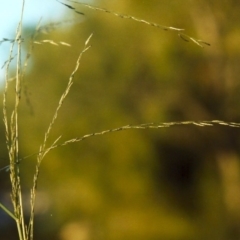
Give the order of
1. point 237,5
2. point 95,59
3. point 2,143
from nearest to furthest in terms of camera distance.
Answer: point 2,143 < point 237,5 < point 95,59

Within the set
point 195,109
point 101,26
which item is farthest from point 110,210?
point 101,26

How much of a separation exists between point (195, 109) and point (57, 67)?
72 cm

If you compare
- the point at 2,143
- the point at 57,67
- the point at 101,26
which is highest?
the point at 101,26

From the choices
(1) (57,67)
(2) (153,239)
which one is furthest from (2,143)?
(2) (153,239)

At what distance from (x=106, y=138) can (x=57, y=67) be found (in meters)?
0.44

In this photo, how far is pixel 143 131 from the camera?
272 cm

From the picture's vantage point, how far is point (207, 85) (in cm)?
268

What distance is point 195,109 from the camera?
2.69 meters

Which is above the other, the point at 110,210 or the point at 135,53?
the point at 135,53

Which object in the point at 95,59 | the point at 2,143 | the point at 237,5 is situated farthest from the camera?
the point at 95,59

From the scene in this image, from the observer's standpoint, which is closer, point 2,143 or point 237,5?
point 2,143

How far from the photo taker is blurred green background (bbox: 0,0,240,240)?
2.57 m

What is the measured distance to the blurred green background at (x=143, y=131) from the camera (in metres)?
2.57

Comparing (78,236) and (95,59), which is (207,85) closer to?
(95,59)
